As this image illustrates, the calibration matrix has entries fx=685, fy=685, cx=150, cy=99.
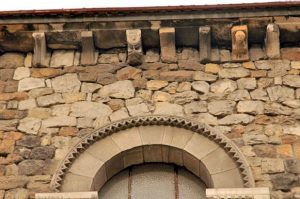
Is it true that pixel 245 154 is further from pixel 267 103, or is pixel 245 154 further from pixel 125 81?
pixel 125 81

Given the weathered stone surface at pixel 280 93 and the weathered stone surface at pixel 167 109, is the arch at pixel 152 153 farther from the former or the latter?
the weathered stone surface at pixel 280 93

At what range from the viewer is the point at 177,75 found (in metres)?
8.13

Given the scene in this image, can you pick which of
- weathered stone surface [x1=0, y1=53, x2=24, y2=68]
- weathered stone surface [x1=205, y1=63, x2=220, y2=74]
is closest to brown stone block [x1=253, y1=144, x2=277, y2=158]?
weathered stone surface [x1=205, y1=63, x2=220, y2=74]

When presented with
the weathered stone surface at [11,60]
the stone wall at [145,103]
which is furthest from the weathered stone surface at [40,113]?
the weathered stone surface at [11,60]

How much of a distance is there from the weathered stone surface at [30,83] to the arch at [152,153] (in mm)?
1095

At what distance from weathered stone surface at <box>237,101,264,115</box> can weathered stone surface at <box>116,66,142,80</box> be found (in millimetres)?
1290

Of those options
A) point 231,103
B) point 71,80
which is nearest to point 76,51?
point 71,80

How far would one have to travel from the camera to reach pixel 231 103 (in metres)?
7.75

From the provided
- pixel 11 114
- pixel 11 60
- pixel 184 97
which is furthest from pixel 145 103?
pixel 11 60

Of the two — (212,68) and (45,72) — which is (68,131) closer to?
(45,72)

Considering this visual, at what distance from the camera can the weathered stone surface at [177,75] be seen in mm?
8086

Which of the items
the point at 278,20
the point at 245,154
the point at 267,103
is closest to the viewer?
the point at 245,154

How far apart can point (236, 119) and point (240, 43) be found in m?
1.14

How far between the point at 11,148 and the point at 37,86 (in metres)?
0.98
